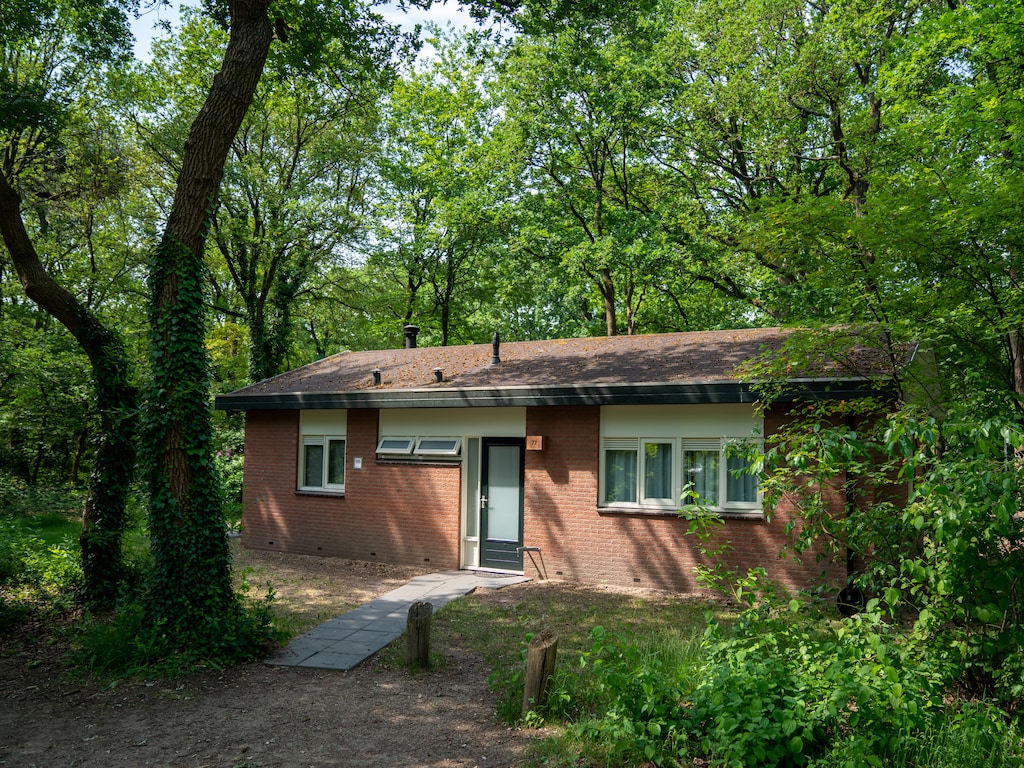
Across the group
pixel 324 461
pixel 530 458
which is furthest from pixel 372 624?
pixel 324 461

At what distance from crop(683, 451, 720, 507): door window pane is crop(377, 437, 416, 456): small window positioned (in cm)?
485

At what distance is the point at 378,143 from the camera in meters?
24.4

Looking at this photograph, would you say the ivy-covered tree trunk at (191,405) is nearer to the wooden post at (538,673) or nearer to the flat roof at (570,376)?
the wooden post at (538,673)

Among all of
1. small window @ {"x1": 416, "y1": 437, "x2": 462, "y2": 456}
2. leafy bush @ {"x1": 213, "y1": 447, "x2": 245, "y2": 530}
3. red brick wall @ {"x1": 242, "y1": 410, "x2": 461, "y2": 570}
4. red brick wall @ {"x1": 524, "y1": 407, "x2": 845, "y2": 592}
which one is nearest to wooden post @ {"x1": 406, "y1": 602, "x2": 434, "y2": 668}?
red brick wall @ {"x1": 524, "y1": 407, "x2": 845, "y2": 592}

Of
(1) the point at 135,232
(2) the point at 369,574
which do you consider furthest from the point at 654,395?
(1) the point at 135,232

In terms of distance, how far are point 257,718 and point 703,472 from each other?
6.84 meters

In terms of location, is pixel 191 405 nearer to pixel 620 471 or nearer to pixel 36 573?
pixel 36 573

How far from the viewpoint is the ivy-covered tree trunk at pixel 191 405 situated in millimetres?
7281

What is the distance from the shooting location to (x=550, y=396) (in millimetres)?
10867

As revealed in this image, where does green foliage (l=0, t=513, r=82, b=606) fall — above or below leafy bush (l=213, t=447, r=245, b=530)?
below

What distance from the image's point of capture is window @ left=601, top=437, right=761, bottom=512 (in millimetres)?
10109

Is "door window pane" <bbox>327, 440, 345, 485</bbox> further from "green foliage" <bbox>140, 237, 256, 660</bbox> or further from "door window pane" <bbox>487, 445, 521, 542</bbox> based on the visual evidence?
"green foliage" <bbox>140, 237, 256, 660</bbox>

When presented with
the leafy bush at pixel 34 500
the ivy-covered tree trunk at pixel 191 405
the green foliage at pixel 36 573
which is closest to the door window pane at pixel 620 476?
the ivy-covered tree trunk at pixel 191 405

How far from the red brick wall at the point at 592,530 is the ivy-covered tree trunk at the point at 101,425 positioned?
578 cm
